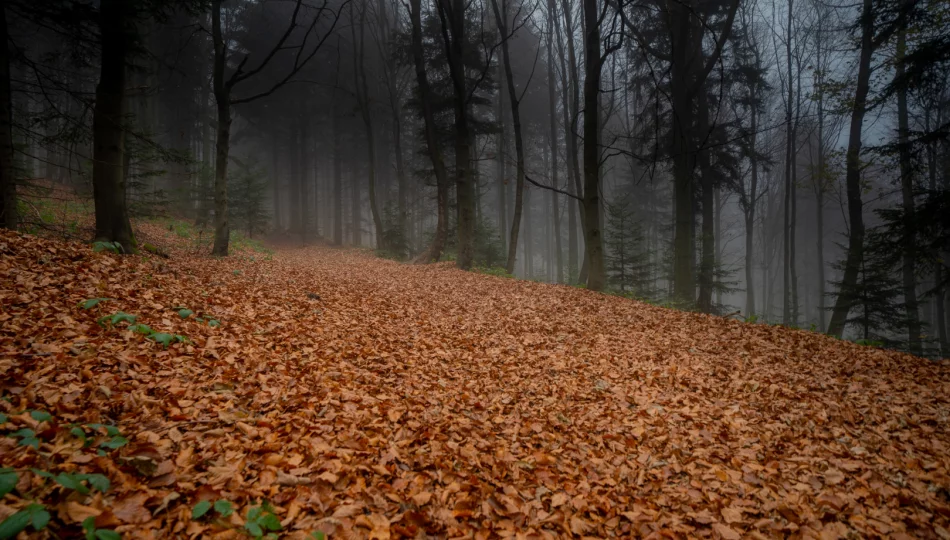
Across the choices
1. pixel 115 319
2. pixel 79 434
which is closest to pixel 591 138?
pixel 115 319

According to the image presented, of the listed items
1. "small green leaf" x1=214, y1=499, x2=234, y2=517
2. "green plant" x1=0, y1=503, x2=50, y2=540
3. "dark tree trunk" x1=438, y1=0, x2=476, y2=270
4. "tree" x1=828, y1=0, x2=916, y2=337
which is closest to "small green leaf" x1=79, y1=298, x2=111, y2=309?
"green plant" x1=0, y1=503, x2=50, y2=540

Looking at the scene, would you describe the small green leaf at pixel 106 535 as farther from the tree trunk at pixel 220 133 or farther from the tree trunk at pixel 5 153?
the tree trunk at pixel 220 133

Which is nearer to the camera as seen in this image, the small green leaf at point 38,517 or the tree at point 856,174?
the small green leaf at point 38,517

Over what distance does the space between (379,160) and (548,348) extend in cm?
2848

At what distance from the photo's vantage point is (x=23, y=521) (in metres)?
1.47

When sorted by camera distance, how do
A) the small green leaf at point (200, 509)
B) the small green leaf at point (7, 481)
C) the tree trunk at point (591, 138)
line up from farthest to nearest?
1. the tree trunk at point (591, 138)
2. the small green leaf at point (200, 509)
3. the small green leaf at point (7, 481)

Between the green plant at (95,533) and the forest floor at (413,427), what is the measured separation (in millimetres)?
18

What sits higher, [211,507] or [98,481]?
[98,481]

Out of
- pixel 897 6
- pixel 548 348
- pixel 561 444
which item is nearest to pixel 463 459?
pixel 561 444

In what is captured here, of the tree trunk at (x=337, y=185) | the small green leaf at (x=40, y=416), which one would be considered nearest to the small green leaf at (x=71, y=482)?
the small green leaf at (x=40, y=416)

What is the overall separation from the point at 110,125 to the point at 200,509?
8212 millimetres

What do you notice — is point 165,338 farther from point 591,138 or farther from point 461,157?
point 461,157

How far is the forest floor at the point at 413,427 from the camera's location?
6.88 ft

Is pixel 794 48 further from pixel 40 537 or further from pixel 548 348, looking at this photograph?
pixel 40 537
